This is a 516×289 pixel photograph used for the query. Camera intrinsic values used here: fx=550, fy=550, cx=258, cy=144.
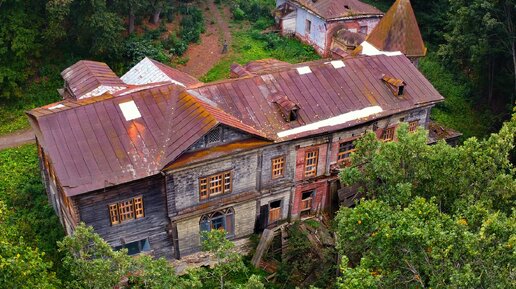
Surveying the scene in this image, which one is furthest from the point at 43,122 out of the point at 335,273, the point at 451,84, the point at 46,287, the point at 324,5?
the point at 451,84

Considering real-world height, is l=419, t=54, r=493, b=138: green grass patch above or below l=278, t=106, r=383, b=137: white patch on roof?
below

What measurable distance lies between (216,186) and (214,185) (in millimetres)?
146

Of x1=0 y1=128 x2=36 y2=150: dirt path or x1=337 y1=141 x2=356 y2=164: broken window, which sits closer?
x1=337 y1=141 x2=356 y2=164: broken window

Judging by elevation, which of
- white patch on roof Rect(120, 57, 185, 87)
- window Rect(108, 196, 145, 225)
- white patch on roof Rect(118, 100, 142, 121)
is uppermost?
white patch on roof Rect(118, 100, 142, 121)

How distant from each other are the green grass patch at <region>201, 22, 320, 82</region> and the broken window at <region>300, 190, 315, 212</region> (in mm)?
19863

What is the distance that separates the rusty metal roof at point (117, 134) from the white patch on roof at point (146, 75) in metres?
5.82

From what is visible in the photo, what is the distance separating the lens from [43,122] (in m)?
25.9

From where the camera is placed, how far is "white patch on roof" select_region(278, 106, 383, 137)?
95.6 ft

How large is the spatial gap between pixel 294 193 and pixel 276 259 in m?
3.82

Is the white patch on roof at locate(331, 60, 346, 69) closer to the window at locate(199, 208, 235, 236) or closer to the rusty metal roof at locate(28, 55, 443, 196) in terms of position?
the rusty metal roof at locate(28, 55, 443, 196)

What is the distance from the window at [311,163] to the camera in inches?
1204

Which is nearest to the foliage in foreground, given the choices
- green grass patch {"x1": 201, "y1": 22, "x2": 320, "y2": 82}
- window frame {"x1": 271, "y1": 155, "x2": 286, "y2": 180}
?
window frame {"x1": 271, "y1": 155, "x2": 286, "y2": 180}

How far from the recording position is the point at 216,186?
28203 mm

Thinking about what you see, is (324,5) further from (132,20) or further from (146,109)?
(146,109)
